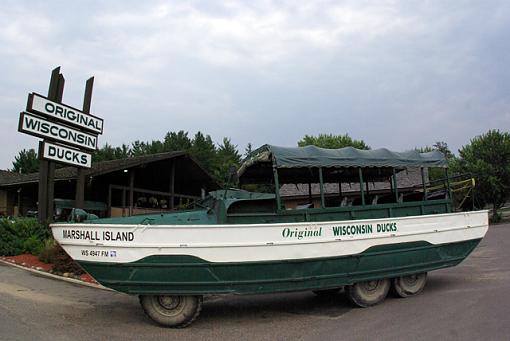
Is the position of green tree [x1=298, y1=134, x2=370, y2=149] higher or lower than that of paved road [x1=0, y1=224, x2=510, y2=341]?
higher

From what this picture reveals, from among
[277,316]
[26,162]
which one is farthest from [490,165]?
[26,162]

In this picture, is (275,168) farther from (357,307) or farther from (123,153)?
(123,153)

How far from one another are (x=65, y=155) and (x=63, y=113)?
4.26 ft

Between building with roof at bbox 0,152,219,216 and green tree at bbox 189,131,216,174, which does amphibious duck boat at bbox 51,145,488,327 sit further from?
green tree at bbox 189,131,216,174

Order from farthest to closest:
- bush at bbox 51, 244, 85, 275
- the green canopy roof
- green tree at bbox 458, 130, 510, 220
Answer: green tree at bbox 458, 130, 510, 220 → bush at bbox 51, 244, 85, 275 → the green canopy roof

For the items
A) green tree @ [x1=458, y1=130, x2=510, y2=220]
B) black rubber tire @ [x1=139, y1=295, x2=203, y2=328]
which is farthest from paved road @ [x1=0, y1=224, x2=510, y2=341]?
green tree @ [x1=458, y1=130, x2=510, y2=220]


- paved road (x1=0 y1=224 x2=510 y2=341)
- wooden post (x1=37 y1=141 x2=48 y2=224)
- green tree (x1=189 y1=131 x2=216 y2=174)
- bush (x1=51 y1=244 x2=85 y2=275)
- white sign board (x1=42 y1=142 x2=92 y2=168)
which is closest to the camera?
paved road (x1=0 y1=224 x2=510 y2=341)

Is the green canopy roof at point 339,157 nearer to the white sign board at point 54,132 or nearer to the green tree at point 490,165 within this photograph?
the white sign board at point 54,132

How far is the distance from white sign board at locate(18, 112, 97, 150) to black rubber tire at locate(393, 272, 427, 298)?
1067 centimetres

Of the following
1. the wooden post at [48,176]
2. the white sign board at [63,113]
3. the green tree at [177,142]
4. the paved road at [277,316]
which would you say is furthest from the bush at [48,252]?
the green tree at [177,142]

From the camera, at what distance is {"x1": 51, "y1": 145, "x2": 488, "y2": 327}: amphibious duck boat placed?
626cm

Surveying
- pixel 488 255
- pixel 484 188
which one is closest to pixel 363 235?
pixel 488 255

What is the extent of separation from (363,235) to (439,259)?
5.91ft

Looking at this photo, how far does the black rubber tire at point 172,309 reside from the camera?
6.42 meters
